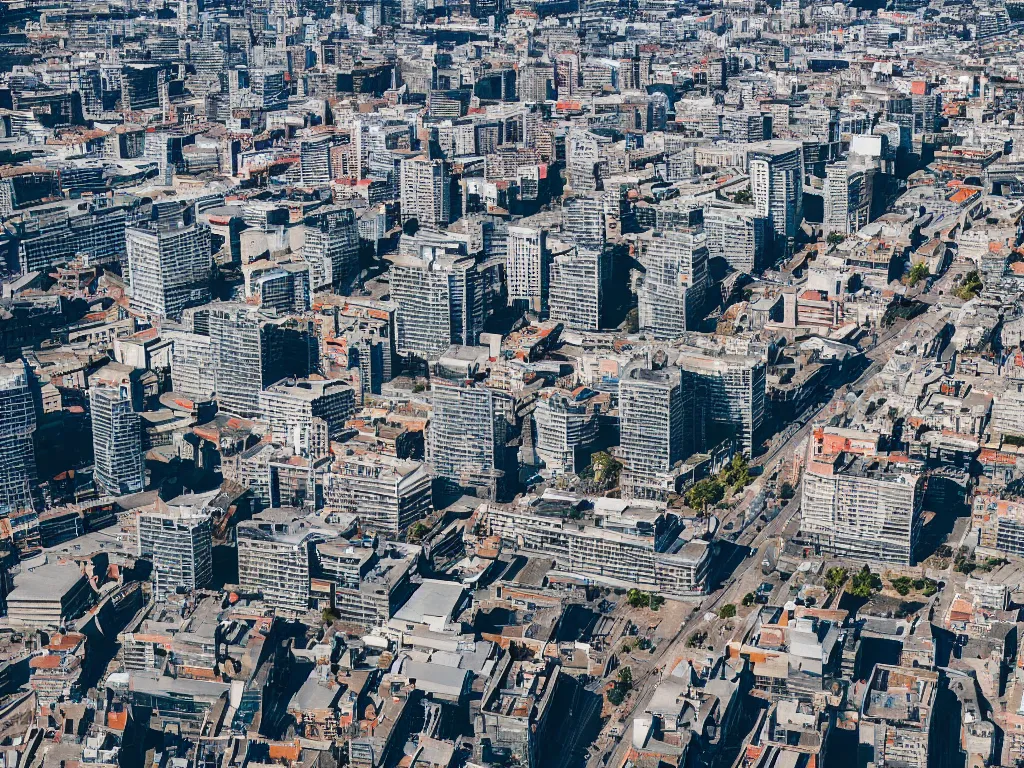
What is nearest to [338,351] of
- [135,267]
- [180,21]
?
[135,267]

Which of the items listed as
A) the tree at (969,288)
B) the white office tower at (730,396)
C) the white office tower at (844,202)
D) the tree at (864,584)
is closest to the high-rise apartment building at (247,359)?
the white office tower at (730,396)

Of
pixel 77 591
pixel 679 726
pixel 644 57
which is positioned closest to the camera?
pixel 679 726

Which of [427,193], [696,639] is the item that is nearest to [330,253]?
[427,193]

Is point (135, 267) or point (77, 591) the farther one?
point (135, 267)

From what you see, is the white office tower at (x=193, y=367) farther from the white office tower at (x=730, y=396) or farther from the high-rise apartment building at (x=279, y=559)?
the white office tower at (x=730, y=396)

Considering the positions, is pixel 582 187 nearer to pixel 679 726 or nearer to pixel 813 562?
pixel 813 562

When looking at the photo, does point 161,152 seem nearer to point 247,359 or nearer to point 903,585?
point 247,359

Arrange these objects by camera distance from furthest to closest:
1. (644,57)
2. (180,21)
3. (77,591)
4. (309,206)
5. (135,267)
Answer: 1. (180,21)
2. (644,57)
3. (309,206)
4. (135,267)
5. (77,591)
